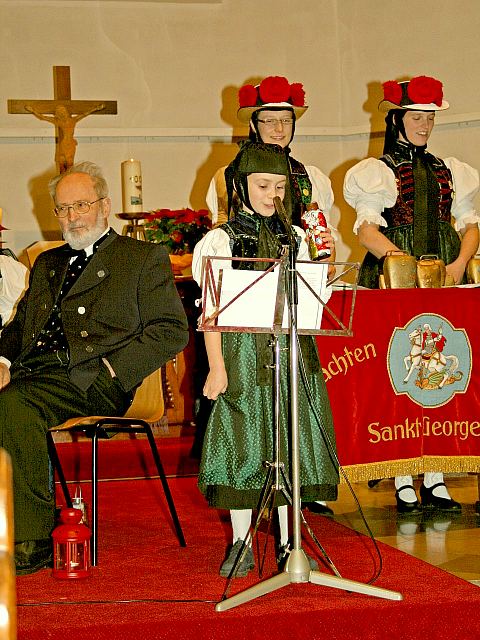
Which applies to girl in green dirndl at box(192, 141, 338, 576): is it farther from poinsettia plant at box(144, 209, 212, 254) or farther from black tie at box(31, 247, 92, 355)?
poinsettia plant at box(144, 209, 212, 254)

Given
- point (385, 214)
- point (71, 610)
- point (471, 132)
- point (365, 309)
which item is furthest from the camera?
point (471, 132)

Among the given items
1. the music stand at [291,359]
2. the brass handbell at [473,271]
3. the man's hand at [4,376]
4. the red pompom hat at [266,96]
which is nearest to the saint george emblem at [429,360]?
the brass handbell at [473,271]

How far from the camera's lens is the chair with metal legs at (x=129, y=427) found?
3170 mm

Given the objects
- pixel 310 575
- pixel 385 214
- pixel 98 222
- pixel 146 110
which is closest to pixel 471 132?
pixel 146 110

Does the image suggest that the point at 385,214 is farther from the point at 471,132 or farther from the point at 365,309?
the point at 471,132

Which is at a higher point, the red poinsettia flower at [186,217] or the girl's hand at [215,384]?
the red poinsettia flower at [186,217]

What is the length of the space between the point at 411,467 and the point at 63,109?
12.9 feet

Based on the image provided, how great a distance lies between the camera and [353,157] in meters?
7.77

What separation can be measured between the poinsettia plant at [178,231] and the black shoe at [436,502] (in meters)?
1.94

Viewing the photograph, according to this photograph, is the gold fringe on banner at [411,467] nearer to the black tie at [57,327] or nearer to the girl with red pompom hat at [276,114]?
the girl with red pompom hat at [276,114]

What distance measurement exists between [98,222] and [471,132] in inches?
169

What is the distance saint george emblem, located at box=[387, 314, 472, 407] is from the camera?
385 cm

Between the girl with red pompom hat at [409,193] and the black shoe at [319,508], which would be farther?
the girl with red pompom hat at [409,193]

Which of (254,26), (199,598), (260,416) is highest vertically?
(254,26)
